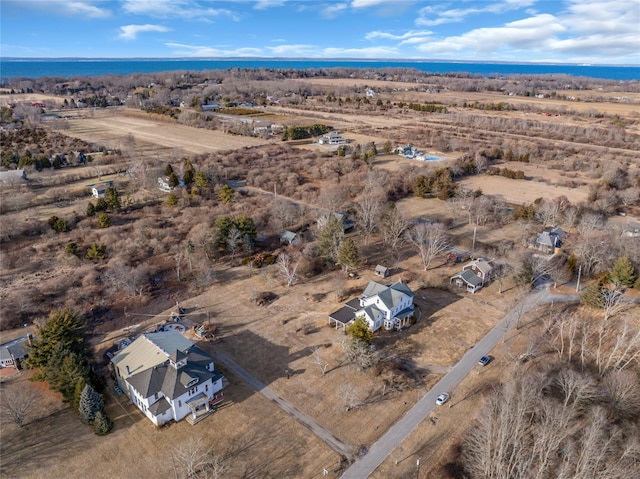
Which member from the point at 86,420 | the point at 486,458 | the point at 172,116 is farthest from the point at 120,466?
the point at 172,116

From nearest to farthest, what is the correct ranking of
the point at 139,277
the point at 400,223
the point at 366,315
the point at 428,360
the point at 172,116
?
the point at 428,360, the point at 366,315, the point at 139,277, the point at 400,223, the point at 172,116

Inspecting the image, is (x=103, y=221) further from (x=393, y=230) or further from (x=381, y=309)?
(x=381, y=309)

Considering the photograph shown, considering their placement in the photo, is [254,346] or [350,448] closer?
[350,448]

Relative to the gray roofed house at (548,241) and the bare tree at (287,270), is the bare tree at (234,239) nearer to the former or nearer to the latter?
the bare tree at (287,270)

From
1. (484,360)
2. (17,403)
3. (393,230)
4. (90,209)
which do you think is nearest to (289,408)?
(484,360)

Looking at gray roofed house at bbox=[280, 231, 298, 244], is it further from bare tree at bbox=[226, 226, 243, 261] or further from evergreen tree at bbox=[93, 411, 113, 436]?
evergreen tree at bbox=[93, 411, 113, 436]

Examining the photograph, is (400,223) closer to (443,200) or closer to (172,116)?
(443,200)
